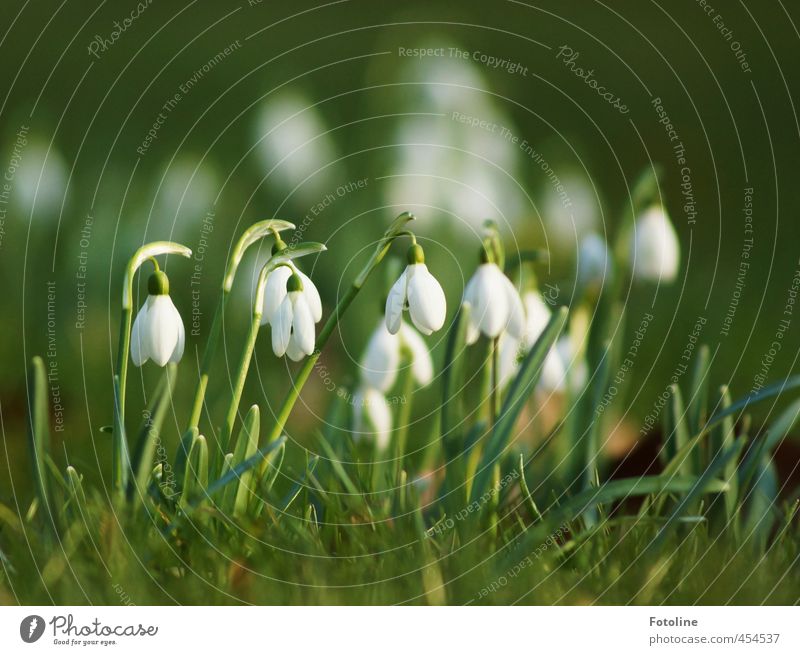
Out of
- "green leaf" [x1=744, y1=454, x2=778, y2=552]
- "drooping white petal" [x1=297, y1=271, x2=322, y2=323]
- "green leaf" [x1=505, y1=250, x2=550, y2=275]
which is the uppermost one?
"green leaf" [x1=505, y1=250, x2=550, y2=275]

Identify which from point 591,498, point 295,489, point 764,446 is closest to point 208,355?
point 295,489

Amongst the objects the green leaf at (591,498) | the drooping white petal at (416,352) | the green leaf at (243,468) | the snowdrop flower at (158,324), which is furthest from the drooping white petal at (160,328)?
the green leaf at (591,498)

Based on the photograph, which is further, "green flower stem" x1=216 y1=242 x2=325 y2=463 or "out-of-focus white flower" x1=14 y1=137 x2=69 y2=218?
"out-of-focus white flower" x1=14 y1=137 x2=69 y2=218

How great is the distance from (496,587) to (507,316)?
0.80 feet

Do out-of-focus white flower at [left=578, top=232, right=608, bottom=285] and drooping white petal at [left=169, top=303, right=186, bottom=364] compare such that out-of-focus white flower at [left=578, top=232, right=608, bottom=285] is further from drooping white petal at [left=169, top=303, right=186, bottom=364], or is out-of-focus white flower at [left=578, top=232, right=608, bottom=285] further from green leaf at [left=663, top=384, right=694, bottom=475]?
drooping white petal at [left=169, top=303, right=186, bottom=364]

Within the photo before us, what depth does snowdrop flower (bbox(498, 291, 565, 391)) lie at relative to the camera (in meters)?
0.93

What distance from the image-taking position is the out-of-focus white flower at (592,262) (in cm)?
101

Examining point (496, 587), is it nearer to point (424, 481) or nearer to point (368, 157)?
point (424, 481)

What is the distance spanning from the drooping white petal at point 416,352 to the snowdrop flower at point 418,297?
0.30ft

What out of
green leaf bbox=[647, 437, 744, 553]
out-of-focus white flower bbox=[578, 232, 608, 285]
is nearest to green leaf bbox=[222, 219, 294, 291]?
out-of-focus white flower bbox=[578, 232, 608, 285]

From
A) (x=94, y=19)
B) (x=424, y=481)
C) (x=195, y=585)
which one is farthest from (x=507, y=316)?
(x=94, y=19)

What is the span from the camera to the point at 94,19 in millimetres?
1038

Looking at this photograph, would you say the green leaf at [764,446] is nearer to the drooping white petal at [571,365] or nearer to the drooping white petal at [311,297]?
the drooping white petal at [571,365]

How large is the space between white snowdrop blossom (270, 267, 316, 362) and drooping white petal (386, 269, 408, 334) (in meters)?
0.07
